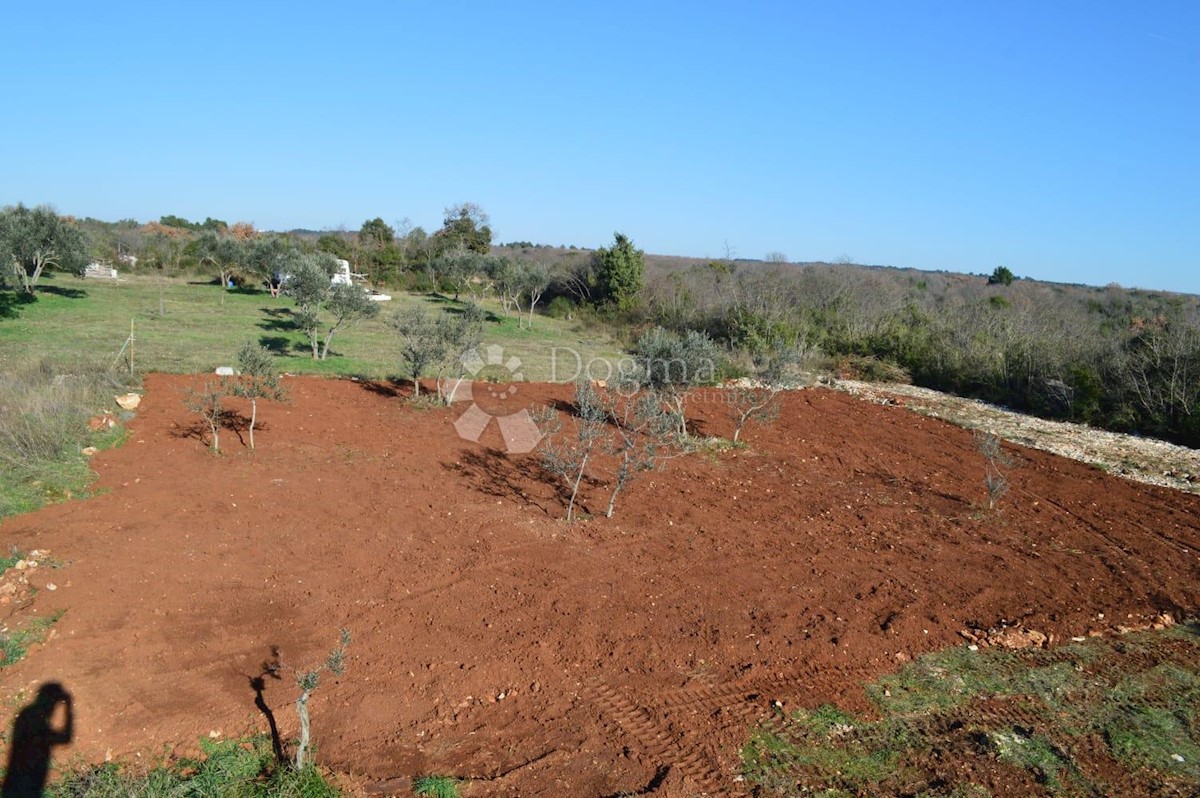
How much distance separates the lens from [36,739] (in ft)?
15.5

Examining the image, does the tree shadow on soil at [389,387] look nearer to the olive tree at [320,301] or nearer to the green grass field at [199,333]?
the green grass field at [199,333]

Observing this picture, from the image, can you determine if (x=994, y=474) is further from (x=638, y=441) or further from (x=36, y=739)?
(x=36, y=739)

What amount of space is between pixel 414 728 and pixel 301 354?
1611 cm

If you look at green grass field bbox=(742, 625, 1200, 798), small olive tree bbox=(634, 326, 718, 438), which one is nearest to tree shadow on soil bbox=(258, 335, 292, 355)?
small olive tree bbox=(634, 326, 718, 438)

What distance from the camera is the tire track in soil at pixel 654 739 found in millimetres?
4617

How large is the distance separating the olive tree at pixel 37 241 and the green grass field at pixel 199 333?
119 centimetres

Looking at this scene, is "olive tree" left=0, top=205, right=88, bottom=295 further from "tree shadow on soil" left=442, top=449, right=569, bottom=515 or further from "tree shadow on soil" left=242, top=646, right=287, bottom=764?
"tree shadow on soil" left=242, top=646, right=287, bottom=764

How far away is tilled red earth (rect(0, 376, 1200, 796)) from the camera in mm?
5066

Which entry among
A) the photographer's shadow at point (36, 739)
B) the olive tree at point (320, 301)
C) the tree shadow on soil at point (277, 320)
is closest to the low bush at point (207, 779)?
the photographer's shadow at point (36, 739)

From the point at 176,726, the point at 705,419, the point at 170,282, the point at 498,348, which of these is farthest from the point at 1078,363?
the point at 170,282

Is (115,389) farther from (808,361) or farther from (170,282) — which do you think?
(170,282)

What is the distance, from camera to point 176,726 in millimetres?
4922

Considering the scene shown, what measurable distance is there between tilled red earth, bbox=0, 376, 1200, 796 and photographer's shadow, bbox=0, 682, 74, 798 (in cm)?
12

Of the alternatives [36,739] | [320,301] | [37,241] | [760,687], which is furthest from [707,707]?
[37,241]
